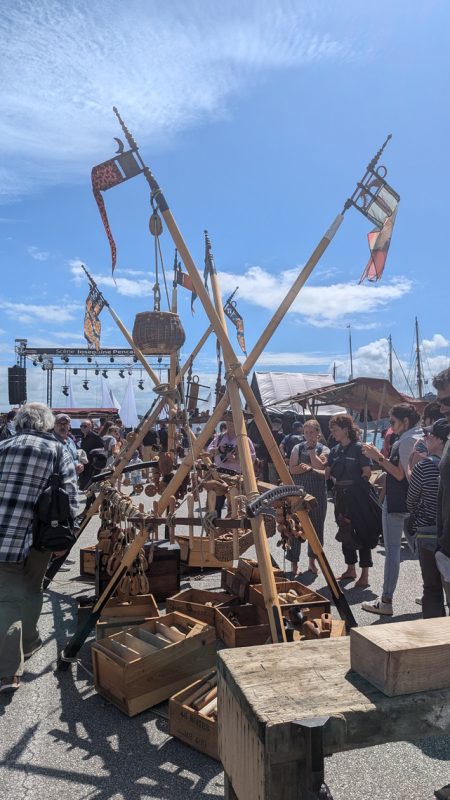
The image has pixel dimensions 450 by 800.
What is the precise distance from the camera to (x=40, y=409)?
13.8 ft

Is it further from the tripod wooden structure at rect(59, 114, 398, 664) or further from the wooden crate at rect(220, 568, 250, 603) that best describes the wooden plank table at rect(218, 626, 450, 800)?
the wooden crate at rect(220, 568, 250, 603)

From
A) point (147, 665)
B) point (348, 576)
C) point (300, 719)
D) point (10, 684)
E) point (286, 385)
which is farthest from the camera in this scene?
point (286, 385)

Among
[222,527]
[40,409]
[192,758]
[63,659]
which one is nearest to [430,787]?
[192,758]

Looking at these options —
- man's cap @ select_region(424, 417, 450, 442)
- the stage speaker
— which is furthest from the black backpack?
the stage speaker

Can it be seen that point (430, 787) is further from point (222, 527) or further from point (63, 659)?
point (63, 659)

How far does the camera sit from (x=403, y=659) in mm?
1399

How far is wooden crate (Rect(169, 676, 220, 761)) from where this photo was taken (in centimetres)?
289

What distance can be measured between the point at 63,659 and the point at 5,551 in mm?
918

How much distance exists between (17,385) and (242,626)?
22.1 meters

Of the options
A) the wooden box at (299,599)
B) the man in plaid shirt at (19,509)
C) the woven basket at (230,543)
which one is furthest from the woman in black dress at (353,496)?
the man in plaid shirt at (19,509)

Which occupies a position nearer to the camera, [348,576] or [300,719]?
[300,719]

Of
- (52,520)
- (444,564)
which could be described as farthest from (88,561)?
(444,564)

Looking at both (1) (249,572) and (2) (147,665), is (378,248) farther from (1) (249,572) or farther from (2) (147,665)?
(2) (147,665)

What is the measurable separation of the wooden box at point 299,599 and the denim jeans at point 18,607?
1.69 meters
